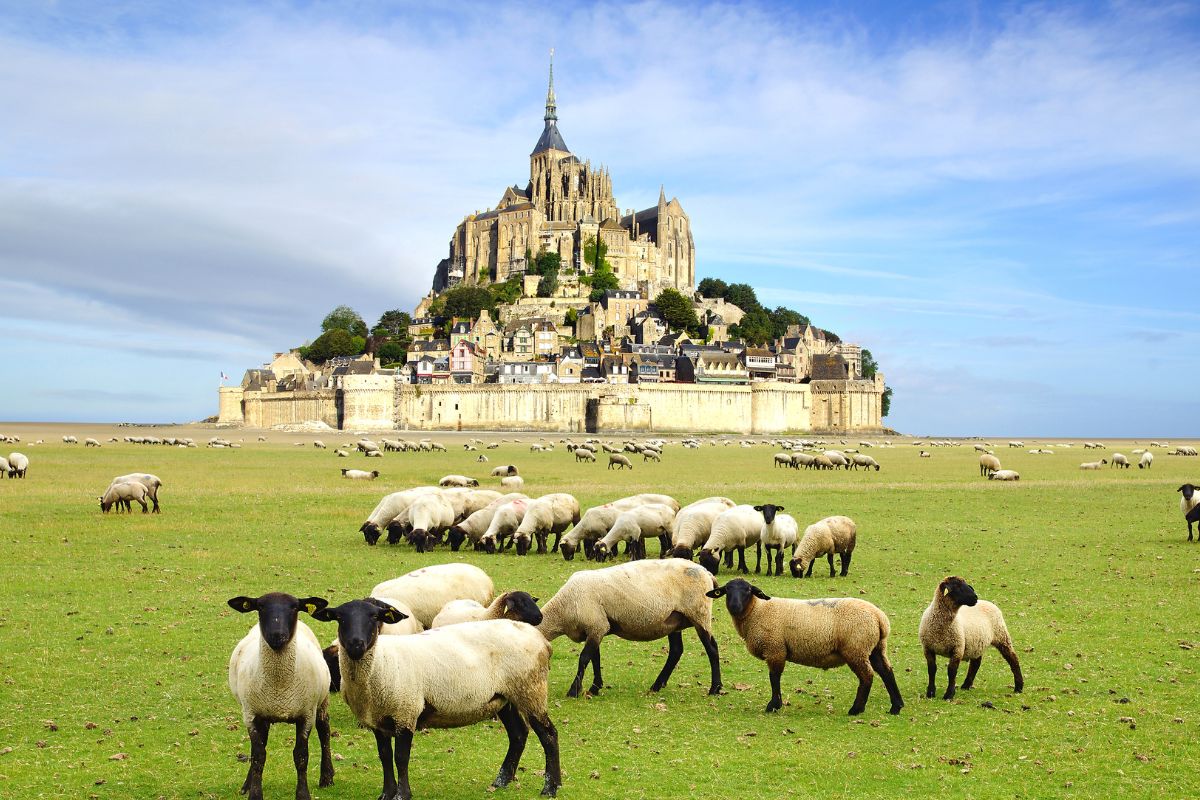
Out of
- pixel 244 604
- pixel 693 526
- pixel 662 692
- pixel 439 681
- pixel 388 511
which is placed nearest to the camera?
pixel 244 604

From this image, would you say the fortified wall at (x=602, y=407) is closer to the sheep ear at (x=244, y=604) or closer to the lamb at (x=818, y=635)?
the lamb at (x=818, y=635)

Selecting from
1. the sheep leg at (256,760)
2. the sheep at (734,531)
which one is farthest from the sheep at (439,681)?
the sheep at (734,531)

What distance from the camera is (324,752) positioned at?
307 inches

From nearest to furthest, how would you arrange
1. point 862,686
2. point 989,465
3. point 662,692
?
point 862,686 → point 662,692 → point 989,465

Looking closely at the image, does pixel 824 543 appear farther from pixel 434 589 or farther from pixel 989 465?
pixel 989 465

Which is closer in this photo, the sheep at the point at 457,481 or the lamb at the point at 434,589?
the lamb at the point at 434,589

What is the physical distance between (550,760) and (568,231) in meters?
151

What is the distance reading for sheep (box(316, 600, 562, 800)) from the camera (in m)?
7.18

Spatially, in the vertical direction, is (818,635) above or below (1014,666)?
above

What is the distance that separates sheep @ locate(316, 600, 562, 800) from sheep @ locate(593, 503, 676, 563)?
33.5 ft

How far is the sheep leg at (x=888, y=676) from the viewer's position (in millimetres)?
9570

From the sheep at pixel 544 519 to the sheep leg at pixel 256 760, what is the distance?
12.3 m

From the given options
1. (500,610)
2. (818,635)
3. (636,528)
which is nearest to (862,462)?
(636,528)

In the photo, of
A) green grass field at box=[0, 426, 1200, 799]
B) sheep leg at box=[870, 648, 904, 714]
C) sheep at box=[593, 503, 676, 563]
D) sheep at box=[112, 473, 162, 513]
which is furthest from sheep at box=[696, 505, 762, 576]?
sheep at box=[112, 473, 162, 513]
